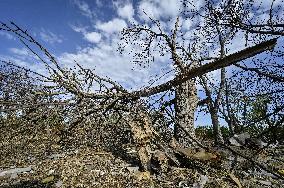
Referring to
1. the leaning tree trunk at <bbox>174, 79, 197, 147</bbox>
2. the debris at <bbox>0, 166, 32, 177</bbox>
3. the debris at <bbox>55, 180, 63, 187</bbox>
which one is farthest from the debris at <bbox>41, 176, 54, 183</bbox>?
the leaning tree trunk at <bbox>174, 79, 197, 147</bbox>

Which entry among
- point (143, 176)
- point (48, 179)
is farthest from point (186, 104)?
point (48, 179)

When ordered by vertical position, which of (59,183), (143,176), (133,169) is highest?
(133,169)

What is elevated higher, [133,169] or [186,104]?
[186,104]

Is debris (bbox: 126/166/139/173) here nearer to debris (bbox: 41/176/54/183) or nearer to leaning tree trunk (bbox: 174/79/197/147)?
debris (bbox: 41/176/54/183)

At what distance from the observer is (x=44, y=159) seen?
7.97m

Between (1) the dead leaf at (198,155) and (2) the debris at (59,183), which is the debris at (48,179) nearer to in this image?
(2) the debris at (59,183)

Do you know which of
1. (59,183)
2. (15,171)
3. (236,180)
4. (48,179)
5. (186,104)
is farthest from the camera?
(186,104)

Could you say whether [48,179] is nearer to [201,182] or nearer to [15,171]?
[15,171]

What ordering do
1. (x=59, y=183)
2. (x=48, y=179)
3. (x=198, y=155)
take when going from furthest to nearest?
(x=198, y=155) < (x=48, y=179) < (x=59, y=183)

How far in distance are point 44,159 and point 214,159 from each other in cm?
394

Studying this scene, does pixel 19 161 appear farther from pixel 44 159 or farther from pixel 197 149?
pixel 197 149

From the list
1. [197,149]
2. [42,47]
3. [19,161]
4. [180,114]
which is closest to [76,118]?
[42,47]

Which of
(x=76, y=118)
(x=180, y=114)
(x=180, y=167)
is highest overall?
(x=180, y=114)

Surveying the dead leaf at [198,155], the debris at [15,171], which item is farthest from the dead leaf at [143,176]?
the debris at [15,171]
